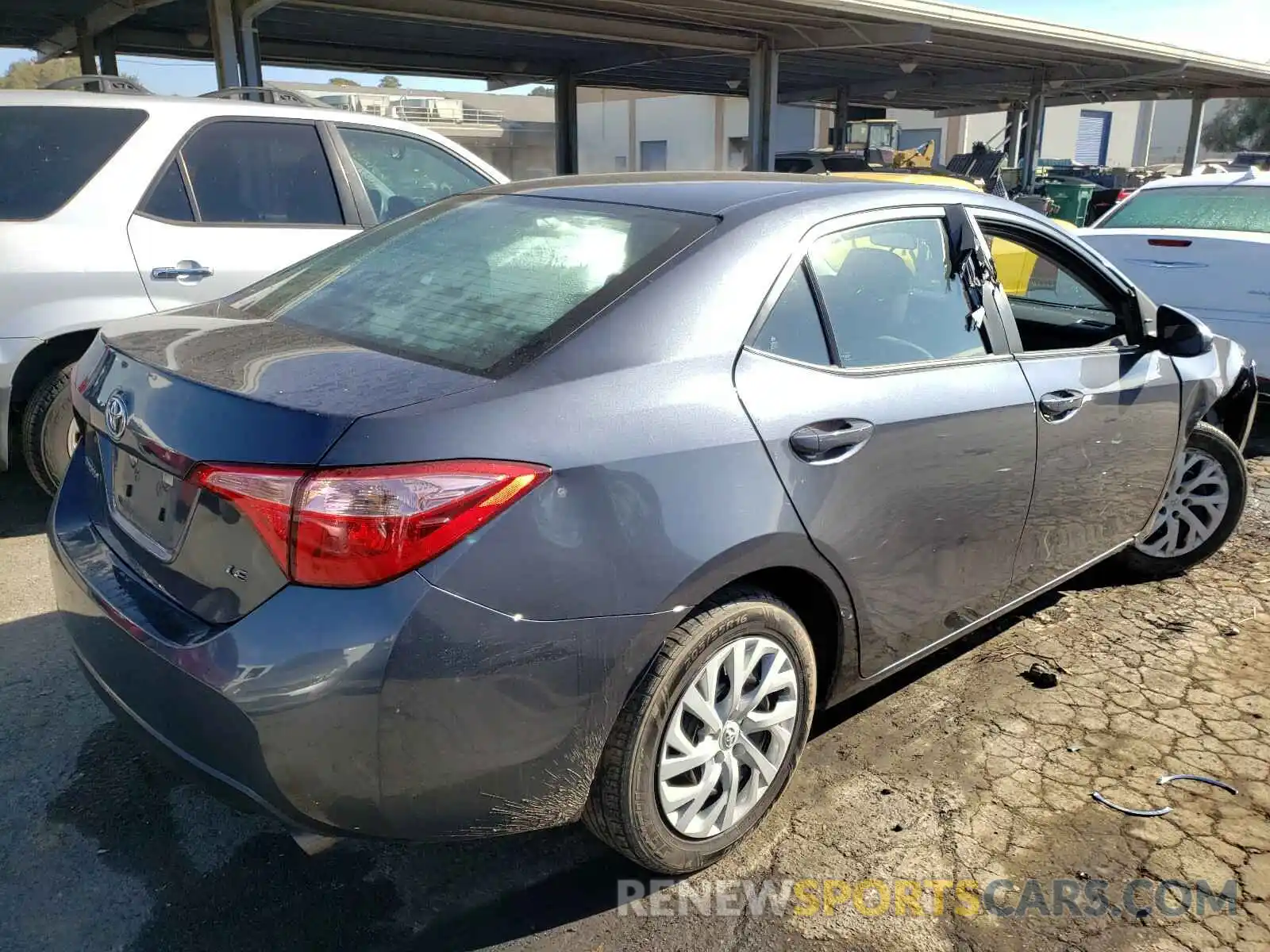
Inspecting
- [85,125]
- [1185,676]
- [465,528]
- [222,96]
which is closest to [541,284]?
[465,528]

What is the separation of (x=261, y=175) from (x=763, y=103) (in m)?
13.7

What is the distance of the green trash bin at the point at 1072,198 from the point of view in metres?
22.3

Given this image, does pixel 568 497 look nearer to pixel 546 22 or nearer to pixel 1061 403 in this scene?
pixel 1061 403

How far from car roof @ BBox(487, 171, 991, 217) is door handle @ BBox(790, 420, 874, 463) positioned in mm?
608

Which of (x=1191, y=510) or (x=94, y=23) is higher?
(x=94, y=23)

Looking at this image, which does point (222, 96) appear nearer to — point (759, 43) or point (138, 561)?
point (138, 561)

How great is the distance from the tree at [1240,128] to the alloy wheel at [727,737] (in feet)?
210

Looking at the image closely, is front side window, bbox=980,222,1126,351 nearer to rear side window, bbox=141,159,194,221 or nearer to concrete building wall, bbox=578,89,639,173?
rear side window, bbox=141,159,194,221

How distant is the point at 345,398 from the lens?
199 centimetres

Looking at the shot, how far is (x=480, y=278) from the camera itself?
2.63 metres

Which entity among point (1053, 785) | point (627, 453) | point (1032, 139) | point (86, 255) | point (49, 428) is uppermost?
point (1032, 139)

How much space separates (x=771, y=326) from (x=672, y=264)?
302mm
